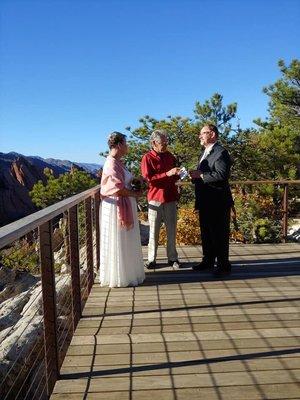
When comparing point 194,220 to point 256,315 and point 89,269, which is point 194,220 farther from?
point 256,315

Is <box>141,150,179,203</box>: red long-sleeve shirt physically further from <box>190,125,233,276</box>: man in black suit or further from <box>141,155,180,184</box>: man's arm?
<box>190,125,233,276</box>: man in black suit

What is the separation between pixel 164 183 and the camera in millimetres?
5191

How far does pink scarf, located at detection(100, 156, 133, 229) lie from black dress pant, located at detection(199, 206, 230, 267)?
923 millimetres

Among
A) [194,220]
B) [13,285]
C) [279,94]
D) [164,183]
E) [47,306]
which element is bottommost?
[13,285]

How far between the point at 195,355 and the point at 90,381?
0.69 m

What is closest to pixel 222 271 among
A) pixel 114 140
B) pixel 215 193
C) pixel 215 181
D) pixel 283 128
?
pixel 215 193

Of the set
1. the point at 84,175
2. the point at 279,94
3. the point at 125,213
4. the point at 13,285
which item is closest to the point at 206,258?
the point at 125,213

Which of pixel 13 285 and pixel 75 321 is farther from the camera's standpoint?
pixel 13 285

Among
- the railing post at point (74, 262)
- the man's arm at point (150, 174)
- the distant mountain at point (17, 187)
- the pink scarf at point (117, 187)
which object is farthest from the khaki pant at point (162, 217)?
the distant mountain at point (17, 187)

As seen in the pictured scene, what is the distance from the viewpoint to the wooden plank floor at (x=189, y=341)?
262cm

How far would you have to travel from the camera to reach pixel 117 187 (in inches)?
178

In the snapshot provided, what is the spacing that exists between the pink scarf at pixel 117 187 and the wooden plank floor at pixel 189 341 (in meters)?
0.69

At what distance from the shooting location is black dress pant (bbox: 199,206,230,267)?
5.00 metres

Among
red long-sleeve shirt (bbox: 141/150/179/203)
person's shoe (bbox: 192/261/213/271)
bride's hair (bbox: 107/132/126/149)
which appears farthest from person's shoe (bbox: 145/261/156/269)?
bride's hair (bbox: 107/132/126/149)
